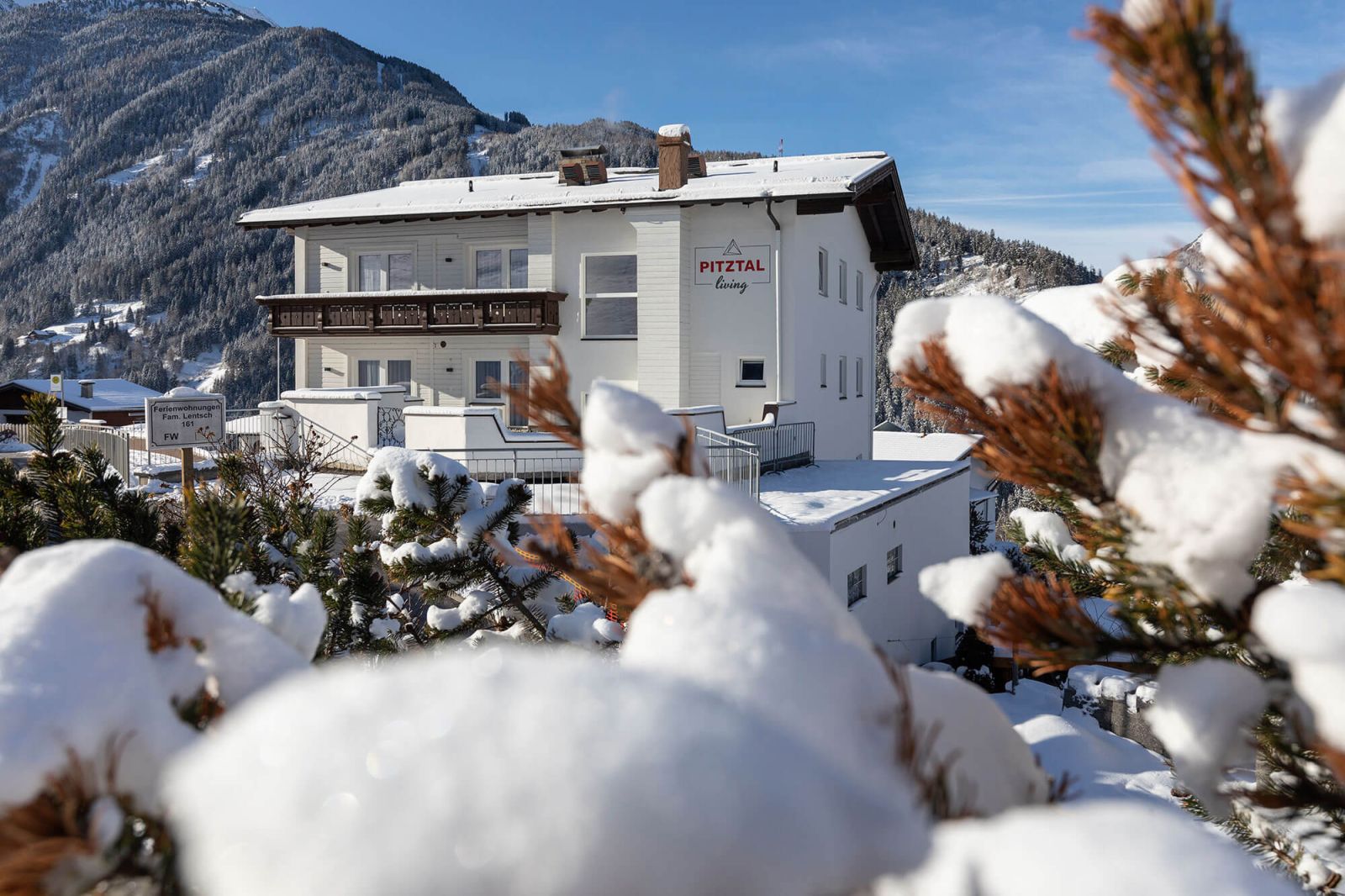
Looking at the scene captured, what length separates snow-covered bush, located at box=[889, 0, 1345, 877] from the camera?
1.07 meters

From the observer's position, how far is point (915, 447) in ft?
104

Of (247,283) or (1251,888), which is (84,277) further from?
(1251,888)

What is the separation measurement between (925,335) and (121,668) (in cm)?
140

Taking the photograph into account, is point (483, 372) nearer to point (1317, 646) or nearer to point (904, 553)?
point (904, 553)

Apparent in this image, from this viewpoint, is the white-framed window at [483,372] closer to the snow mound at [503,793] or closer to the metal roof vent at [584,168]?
the metal roof vent at [584,168]

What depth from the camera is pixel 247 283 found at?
13538cm

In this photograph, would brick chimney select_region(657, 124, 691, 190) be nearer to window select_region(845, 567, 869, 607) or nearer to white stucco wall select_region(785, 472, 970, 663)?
white stucco wall select_region(785, 472, 970, 663)

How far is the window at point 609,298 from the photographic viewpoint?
2289 cm

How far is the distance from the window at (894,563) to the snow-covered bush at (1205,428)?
1462cm

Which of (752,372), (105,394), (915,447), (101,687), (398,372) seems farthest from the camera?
(105,394)

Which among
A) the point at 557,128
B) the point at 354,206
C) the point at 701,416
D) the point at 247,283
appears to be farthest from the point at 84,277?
the point at 701,416

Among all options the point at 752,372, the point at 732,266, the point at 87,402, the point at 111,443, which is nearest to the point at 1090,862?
the point at 111,443

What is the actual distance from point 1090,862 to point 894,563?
53.9ft

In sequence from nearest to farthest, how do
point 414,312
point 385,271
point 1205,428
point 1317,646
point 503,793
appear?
point 503,793, point 1317,646, point 1205,428, point 414,312, point 385,271
